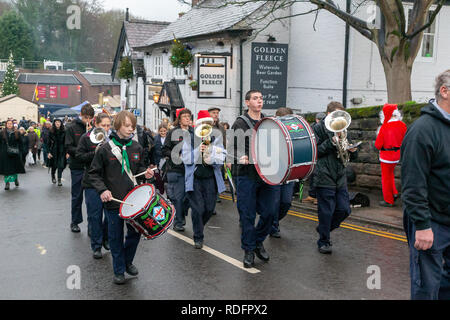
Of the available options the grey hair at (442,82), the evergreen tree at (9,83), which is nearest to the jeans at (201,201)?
the grey hair at (442,82)

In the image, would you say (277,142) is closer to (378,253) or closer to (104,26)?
(378,253)

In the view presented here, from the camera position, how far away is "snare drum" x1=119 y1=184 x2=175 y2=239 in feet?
19.3

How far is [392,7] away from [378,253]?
7.99 metres

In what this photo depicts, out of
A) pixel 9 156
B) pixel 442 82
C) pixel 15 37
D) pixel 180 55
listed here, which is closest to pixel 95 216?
pixel 442 82

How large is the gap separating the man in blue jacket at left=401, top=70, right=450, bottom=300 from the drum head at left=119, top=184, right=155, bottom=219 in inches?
117

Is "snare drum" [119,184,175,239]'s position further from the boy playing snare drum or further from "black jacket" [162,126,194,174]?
"black jacket" [162,126,194,174]

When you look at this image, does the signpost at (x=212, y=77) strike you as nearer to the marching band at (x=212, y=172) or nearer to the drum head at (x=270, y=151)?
the marching band at (x=212, y=172)

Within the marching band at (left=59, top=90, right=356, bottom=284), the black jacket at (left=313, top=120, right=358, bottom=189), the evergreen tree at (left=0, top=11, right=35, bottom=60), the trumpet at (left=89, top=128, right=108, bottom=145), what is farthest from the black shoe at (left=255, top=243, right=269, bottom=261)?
the evergreen tree at (left=0, top=11, right=35, bottom=60)

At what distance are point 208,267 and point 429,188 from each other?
360cm

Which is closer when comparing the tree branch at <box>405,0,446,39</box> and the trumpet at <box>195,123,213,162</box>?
the trumpet at <box>195,123,213,162</box>

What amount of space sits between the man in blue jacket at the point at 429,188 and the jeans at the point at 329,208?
3.37m

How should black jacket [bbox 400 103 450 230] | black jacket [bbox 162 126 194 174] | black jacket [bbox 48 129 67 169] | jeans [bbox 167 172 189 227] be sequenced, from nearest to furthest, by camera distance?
black jacket [bbox 400 103 450 230]
black jacket [bbox 162 126 194 174]
jeans [bbox 167 172 189 227]
black jacket [bbox 48 129 67 169]

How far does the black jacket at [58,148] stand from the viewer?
14.9 m
